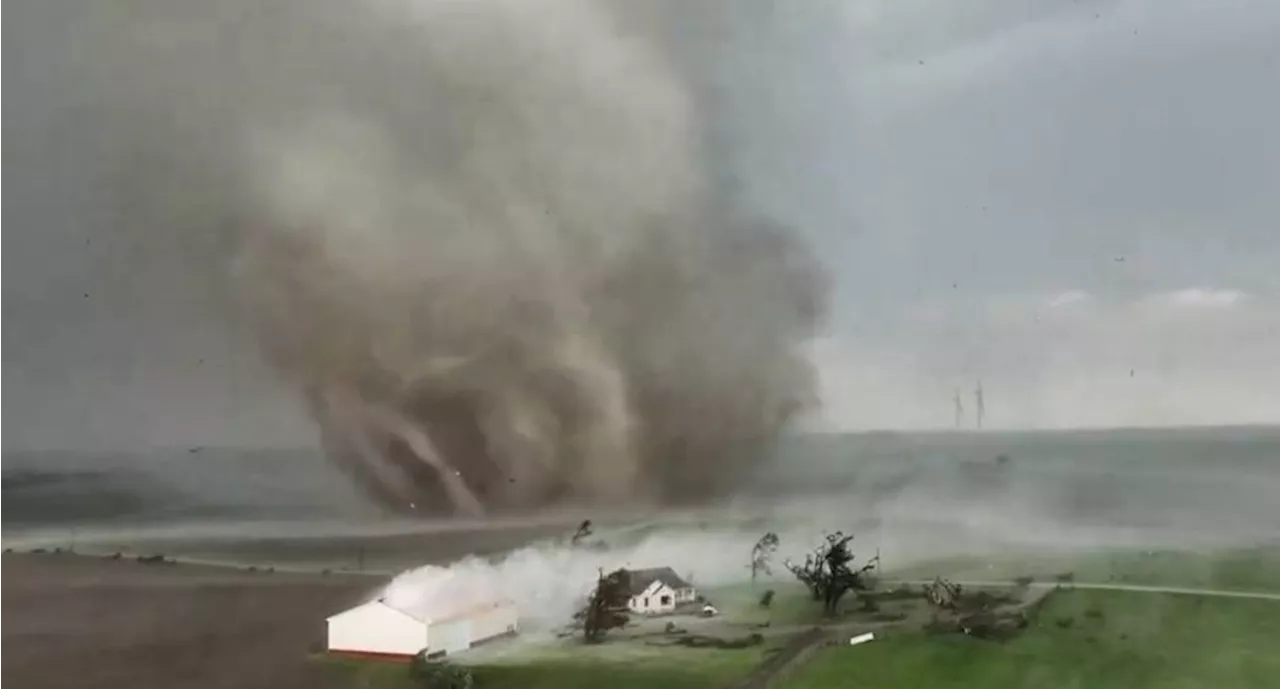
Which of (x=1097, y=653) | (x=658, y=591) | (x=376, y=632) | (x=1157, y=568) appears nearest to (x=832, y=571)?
(x=658, y=591)

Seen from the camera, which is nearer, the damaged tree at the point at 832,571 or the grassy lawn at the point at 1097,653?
the grassy lawn at the point at 1097,653

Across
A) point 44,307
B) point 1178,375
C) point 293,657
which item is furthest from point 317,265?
point 1178,375

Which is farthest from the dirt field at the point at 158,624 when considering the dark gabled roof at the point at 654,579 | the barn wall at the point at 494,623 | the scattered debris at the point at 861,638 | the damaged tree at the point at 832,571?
the scattered debris at the point at 861,638

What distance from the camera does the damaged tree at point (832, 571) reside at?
2.84 m

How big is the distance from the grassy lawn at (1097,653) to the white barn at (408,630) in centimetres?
69

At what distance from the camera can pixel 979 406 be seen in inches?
112

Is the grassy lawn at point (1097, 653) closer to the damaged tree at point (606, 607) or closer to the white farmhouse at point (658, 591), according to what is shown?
the white farmhouse at point (658, 591)

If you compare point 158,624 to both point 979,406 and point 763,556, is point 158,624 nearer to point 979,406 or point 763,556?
point 763,556

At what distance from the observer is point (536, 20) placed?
286 centimetres

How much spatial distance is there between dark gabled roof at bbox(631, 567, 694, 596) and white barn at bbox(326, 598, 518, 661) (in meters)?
0.29

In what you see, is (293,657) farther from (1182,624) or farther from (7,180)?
(1182,624)

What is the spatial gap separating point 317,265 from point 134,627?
0.93m

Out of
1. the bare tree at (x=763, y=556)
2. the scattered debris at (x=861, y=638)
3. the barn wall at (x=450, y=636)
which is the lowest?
the scattered debris at (x=861, y=638)

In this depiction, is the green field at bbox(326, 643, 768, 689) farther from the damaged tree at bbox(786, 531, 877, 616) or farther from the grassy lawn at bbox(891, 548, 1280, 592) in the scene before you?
the grassy lawn at bbox(891, 548, 1280, 592)
